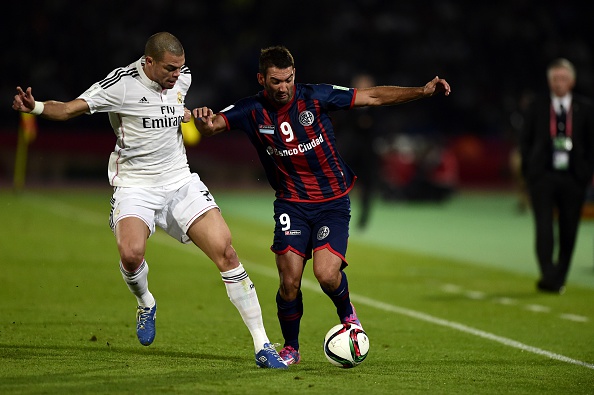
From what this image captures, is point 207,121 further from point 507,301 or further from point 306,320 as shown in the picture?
point 507,301

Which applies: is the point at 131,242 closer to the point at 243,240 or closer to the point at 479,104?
the point at 243,240

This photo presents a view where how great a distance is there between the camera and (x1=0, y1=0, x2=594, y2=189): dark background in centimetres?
2883

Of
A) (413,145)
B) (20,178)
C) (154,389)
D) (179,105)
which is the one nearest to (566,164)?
(179,105)

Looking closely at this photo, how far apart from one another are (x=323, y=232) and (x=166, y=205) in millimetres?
1178

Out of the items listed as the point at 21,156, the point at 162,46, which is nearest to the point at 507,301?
the point at 162,46

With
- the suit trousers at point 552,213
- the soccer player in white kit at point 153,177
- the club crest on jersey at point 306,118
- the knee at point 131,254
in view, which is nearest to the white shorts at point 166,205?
the soccer player in white kit at point 153,177

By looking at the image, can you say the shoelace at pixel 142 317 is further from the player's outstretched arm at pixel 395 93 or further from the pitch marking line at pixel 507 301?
the pitch marking line at pixel 507 301

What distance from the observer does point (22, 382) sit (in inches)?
240

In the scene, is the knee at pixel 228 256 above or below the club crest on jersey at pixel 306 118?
below

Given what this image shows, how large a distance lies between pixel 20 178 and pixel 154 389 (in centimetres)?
2513

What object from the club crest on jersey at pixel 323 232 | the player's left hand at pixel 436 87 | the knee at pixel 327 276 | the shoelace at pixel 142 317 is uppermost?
the player's left hand at pixel 436 87

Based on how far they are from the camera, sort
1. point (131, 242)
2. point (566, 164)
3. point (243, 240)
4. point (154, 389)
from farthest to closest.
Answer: point (243, 240)
point (566, 164)
point (131, 242)
point (154, 389)

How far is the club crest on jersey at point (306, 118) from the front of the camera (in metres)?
7.23

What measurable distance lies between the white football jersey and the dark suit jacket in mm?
5311
